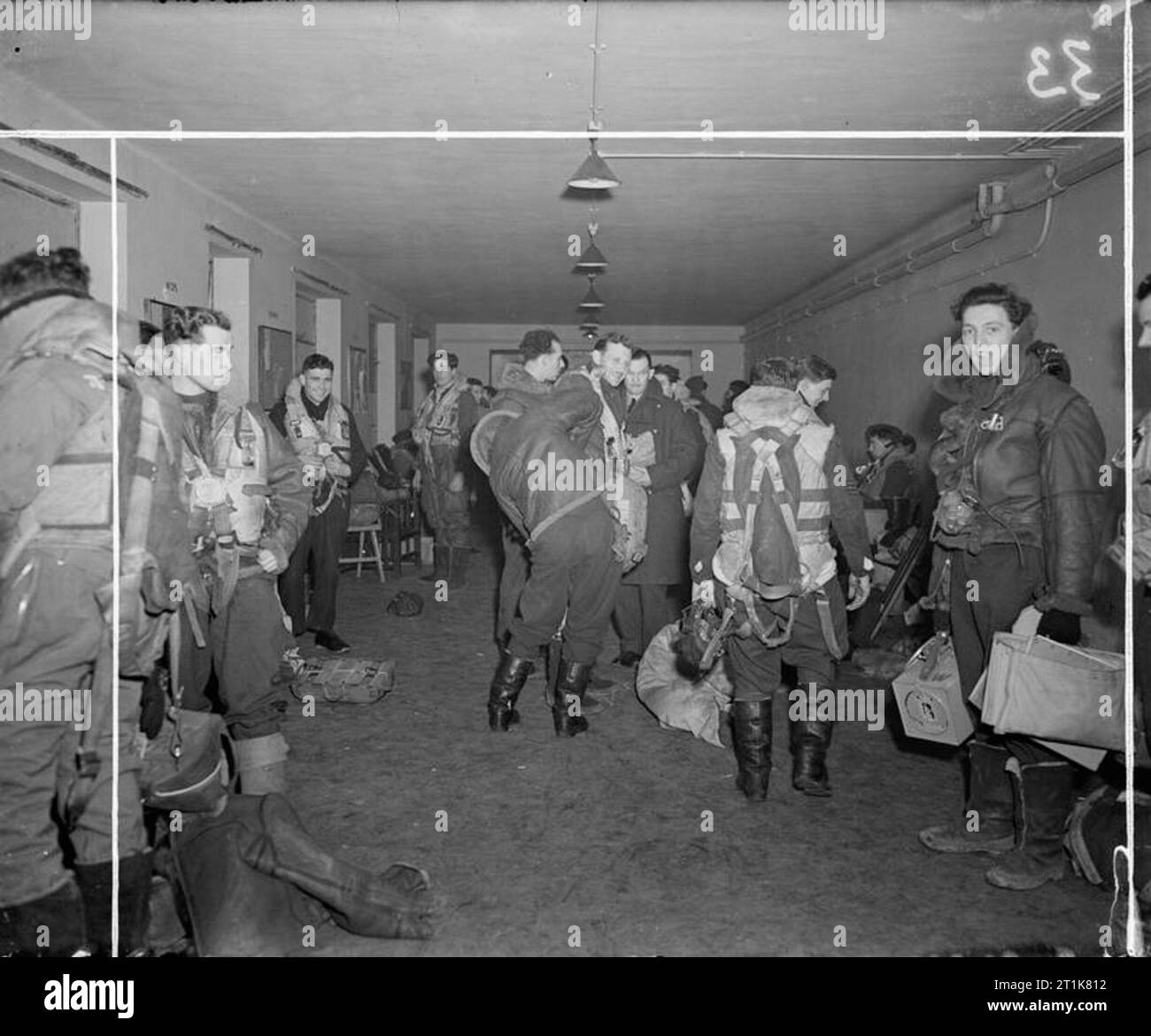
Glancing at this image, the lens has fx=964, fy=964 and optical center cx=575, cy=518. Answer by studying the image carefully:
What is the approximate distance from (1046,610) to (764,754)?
3.95 feet

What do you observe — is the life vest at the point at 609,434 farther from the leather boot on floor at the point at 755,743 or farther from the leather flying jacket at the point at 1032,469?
the leather flying jacket at the point at 1032,469

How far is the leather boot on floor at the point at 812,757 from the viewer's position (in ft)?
12.7

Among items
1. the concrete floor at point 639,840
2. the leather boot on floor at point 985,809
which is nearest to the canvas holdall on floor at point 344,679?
the concrete floor at point 639,840

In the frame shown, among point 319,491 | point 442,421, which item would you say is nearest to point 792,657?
point 319,491

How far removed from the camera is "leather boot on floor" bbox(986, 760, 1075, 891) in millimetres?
3107

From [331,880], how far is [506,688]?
206 centimetres

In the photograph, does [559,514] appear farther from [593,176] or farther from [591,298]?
[591,298]

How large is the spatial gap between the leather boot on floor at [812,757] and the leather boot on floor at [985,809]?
1.55 feet

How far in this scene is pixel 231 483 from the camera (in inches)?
128

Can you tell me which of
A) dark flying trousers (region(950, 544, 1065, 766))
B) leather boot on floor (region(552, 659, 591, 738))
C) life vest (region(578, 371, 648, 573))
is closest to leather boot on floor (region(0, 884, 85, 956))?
leather boot on floor (region(552, 659, 591, 738))

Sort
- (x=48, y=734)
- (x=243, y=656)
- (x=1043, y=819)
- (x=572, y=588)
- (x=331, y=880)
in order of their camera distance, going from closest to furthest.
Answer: (x=48, y=734) → (x=331, y=880) → (x=1043, y=819) → (x=243, y=656) → (x=572, y=588)

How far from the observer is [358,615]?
24.6 ft

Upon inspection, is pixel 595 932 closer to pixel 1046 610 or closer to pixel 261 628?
pixel 261 628

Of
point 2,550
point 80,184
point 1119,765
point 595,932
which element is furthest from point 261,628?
point 80,184
